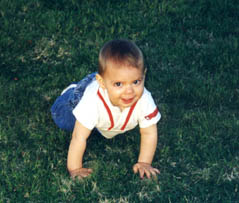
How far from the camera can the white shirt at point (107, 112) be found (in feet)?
12.0

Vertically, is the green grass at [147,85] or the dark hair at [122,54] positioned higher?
the dark hair at [122,54]

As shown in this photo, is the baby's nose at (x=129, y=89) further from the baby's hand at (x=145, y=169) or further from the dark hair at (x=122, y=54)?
the baby's hand at (x=145, y=169)

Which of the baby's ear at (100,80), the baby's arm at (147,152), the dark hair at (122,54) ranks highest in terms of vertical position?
the dark hair at (122,54)

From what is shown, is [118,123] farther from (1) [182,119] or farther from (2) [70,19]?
(2) [70,19]

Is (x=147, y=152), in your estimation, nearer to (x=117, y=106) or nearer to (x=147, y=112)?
(x=147, y=112)

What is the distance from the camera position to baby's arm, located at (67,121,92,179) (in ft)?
12.1

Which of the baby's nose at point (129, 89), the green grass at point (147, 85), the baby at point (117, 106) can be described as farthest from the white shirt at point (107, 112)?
the green grass at point (147, 85)

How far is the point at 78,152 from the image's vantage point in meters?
3.74

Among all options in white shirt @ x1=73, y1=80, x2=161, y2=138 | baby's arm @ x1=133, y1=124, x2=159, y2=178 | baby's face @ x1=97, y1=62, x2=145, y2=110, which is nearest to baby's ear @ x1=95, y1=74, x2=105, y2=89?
baby's face @ x1=97, y1=62, x2=145, y2=110

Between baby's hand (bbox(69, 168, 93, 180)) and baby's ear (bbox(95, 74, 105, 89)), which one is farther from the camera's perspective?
baby's hand (bbox(69, 168, 93, 180))

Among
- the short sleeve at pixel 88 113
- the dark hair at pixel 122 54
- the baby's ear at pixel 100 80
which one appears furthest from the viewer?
the short sleeve at pixel 88 113

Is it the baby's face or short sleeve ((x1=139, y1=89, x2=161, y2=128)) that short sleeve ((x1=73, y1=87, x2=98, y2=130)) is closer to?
the baby's face

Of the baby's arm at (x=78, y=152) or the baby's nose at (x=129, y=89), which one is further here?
the baby's arm at (x=78, y=152)

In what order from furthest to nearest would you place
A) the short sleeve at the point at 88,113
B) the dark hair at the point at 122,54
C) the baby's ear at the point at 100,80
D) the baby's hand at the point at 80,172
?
the baby's hand at the point at 80,172
the short sleeve at the point at 88,113
the baby's ear at the point at 100,80
the dark hair at the point at 122,54
